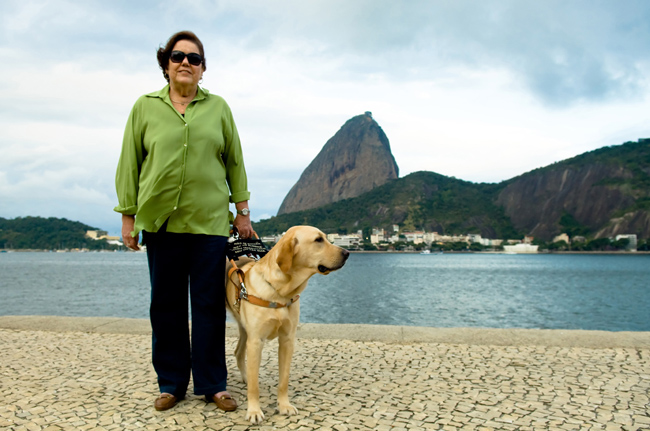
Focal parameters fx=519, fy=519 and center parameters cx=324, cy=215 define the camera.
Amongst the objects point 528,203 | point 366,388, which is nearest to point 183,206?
point 366,388

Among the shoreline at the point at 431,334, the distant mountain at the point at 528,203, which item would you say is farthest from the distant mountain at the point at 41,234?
the shoreline at the point at 431,334

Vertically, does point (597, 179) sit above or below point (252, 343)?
above

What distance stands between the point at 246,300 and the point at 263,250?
508 millimetres

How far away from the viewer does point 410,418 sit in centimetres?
353

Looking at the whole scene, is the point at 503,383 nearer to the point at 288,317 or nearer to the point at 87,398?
the point at 288,317

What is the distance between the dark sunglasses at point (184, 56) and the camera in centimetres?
369

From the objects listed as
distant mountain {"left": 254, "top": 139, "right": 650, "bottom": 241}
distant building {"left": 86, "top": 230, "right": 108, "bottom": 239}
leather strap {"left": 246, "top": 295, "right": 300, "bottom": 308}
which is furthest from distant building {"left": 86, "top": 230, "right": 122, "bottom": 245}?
leather strap {"left": 246, "top": 295, "right": 300, "bottom": 308}

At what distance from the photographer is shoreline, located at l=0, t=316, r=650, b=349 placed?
592 centimetres

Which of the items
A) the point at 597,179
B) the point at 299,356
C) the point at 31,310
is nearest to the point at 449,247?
the point at 597,179

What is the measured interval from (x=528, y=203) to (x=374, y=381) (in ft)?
547

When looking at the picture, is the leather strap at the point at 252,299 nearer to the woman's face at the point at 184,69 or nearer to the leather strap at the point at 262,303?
the leather strap at the point at 262,303

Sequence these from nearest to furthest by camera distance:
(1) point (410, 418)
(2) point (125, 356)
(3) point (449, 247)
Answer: (1) point (410, 418) < (2) point (125, 356) < (3) point (449, 247)

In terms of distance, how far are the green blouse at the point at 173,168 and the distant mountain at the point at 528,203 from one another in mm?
118523

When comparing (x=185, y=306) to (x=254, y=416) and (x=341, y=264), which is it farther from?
(x=341, y=264)
